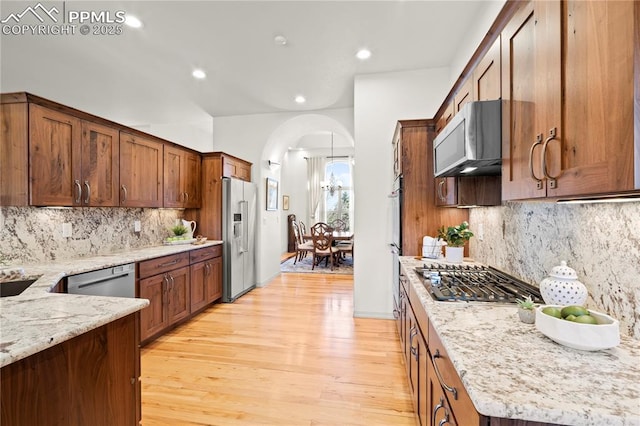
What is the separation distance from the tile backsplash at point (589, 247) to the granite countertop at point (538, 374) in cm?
16

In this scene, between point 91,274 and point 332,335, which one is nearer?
point 91,274

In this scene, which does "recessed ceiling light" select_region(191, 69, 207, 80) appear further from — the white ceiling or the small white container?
the small white container

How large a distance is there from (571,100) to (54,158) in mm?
3226

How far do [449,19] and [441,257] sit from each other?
7.15 ft

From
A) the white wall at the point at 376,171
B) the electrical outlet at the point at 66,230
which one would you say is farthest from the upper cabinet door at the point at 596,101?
the electrical outlet at the point at 66,230

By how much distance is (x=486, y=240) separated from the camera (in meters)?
2.38

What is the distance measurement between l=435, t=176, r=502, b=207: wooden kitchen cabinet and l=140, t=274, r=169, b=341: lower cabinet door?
9.64 feet

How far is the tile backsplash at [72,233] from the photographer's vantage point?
231 cm

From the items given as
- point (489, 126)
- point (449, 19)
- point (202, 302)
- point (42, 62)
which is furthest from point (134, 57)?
point (489, 126)

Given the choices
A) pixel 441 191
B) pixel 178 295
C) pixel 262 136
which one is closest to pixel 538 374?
pixel 441 191

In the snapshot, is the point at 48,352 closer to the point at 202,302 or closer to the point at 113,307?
the point at 113,307

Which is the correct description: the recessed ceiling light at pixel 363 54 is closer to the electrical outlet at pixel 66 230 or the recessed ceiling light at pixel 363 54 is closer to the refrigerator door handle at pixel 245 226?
the refrigerator door handle at pixel 245 226

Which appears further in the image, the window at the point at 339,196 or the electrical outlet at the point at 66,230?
the window at the point at 339,196

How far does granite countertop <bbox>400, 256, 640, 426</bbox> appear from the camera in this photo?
658mm
